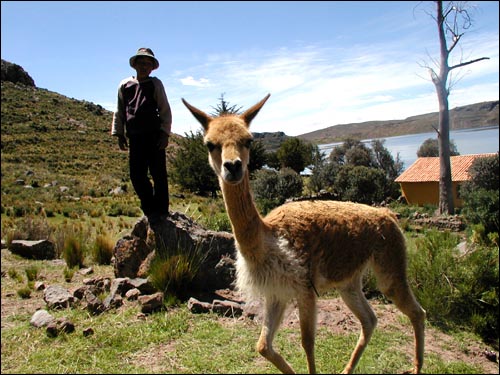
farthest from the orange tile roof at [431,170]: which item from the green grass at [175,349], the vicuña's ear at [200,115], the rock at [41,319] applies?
the rock at [41,319]

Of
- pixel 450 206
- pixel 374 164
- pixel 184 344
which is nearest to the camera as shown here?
pixel 184 344

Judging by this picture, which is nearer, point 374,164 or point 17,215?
point 17,215

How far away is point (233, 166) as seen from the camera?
2.84 meters

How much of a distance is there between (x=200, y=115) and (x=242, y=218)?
38.7 inches

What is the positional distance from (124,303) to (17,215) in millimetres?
12641

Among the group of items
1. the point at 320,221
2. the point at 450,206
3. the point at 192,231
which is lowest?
the point at 450,206

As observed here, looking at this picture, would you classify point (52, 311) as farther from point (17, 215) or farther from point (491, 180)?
point (491, 180)

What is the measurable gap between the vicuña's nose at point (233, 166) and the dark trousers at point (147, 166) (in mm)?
2519

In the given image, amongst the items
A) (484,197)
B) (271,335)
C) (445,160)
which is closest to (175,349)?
(271,335)

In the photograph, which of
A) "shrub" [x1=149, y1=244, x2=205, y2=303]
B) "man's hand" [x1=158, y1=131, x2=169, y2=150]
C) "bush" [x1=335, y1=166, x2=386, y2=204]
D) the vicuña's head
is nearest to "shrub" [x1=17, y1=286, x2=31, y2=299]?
"shrub" [x1=149, y1=244, x2=205, y2=303]

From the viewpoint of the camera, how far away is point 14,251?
749cm

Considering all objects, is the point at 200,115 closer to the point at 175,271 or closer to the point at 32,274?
the point at 175,271

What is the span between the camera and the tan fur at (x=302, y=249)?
3100 mm

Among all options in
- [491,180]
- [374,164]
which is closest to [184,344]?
[491,180]
